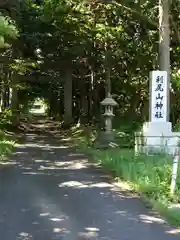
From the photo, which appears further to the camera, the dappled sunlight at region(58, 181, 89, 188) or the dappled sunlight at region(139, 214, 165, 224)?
the dappled sunlight at region(58, 181, 89, 188)

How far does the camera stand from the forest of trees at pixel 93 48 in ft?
63.1

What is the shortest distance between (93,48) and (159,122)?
11.9 metres

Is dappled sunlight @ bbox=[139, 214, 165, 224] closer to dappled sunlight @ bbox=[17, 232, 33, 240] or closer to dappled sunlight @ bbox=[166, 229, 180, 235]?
dappled sunlight @ bbox=[166, 229, 180, 235]

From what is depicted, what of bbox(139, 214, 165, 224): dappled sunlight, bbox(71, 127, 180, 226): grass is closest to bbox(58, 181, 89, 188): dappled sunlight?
bbox(71, 127, 180, 226): grass

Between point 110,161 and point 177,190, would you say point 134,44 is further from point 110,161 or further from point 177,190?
point 177,190

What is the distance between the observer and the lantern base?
715 inches

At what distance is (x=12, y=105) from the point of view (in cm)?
3219

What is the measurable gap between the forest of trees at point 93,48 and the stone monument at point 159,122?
3.17m

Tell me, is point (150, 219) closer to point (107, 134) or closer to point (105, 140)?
point (105, 140)

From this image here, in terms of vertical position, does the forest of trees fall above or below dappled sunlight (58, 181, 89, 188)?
above

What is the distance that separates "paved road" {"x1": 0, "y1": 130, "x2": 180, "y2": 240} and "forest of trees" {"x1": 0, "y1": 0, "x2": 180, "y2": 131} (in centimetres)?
646

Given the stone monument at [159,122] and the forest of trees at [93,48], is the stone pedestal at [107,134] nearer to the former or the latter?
the forest of trees at [93,48]

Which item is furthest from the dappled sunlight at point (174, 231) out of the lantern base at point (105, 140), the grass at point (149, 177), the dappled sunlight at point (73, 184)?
the lantern base at point (105, 140)

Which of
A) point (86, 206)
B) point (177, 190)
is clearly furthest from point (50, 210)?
point (177, 190)
